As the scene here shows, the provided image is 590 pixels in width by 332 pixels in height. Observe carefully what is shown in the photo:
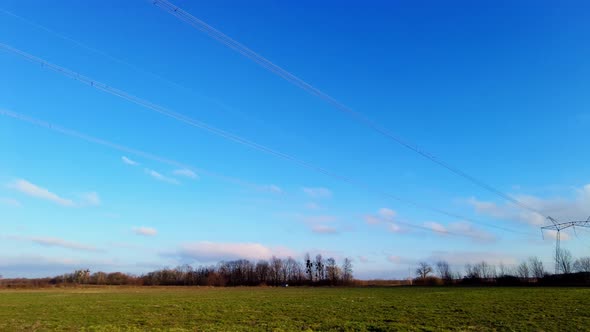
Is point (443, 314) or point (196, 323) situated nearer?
point (196, 323)

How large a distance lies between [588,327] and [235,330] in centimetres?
1842

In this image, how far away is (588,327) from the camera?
20891mm

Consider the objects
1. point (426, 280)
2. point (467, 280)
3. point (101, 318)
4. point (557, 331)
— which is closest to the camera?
point (557, 331)

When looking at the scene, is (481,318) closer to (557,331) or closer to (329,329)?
(557,331)

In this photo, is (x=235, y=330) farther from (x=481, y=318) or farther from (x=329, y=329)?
(x=481, y=318)

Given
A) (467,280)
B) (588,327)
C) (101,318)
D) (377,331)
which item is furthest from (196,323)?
(467,280)

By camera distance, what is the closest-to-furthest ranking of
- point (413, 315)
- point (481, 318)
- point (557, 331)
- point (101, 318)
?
point (557, 331), point (481, 318), point (413, 315), point (101, 318)

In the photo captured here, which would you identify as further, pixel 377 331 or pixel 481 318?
pixel 481 318

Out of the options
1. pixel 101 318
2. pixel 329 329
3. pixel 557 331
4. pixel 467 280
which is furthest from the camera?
pixel 467 280

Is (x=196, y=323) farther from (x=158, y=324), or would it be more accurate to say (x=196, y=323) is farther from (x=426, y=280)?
(x=426, y=280)

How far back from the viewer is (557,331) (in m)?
20.2

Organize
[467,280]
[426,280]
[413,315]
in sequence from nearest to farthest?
[413,315] < [467,280] < [426,280]

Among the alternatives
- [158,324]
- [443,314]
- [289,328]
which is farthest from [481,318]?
[158,324]

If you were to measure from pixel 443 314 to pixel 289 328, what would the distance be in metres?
12.1
